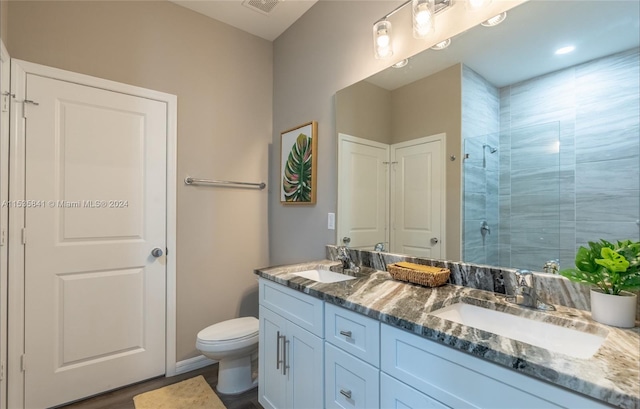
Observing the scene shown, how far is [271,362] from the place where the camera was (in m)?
1.66

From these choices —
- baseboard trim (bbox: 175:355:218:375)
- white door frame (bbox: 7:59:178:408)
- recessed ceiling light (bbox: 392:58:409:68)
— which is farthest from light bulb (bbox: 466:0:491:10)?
baseboard trim (bbox: 175:355:218:375)

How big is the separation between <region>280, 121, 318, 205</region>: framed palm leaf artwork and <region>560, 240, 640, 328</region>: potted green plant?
1.58 metres

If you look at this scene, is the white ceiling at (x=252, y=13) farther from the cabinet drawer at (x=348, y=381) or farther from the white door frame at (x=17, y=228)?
the cabinet drawer at (x=348, y=381)

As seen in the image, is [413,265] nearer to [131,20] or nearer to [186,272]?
[186,272]

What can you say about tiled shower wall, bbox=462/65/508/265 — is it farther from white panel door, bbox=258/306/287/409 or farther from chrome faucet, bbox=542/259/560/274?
white panel door, bbox=258/306/287/409

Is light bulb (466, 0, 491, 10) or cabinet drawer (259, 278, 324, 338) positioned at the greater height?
light bulb (466, 0, 491, 10)

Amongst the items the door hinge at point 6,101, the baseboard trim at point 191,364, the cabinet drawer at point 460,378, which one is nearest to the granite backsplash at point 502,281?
the cabinet drawer at point 460,378

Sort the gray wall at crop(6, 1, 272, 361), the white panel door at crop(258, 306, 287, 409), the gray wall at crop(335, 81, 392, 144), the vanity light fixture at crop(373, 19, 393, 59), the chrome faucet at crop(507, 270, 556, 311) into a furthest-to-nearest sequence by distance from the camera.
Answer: the gray wall at crop(6, 1, 272, 361) → the gray wall at crop(335, 81, 392, 144) → the vanity light fixture at crop(373, 19, 393, 59) → the white panel door at crop(258, 306, 287, 409) → the chrome faucet at crop(507, 270, 556, 311)

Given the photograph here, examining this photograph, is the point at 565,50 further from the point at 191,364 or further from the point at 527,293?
the point at 191,364

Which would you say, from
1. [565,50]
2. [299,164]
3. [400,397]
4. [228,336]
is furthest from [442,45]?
[228,336]

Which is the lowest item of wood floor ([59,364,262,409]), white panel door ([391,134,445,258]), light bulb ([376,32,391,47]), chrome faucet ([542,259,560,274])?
wood floor ([59,364,262,409])

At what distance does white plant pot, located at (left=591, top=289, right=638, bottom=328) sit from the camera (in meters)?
0.88

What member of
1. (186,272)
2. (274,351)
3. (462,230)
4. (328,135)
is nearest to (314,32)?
(328,135)

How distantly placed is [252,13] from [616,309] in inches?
108
